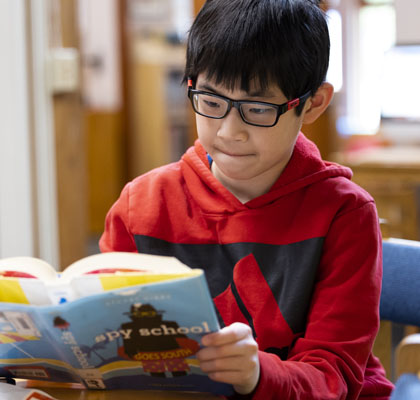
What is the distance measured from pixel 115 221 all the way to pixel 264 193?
0.24 meters

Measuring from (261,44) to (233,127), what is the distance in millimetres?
114

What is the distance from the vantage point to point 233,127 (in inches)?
35.9

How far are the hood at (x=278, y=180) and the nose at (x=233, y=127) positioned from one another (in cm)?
12

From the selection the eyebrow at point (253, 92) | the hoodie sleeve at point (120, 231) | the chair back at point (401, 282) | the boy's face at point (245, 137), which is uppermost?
the eyebrow at point (253, 92)

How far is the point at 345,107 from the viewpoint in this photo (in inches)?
215

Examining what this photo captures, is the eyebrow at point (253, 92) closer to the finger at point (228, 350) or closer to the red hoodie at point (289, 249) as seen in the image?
the red hoodie at point (289, 249)

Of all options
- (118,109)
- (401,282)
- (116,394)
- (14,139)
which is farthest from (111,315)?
(118,109)

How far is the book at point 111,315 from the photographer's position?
2.17ft

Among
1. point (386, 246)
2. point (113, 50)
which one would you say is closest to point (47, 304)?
point (386, 246)

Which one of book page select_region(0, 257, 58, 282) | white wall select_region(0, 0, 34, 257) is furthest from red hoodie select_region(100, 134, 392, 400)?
white wall select_region(0, 0, 34, 257)

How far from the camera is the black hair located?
2.94 ft

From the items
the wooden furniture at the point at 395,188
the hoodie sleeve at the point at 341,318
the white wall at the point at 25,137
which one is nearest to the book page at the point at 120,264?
the hoodie sleeve at the point at 341,318

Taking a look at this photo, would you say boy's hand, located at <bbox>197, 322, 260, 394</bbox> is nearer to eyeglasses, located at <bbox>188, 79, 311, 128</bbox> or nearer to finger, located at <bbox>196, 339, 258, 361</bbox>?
finger, located at <bbox>196, 339, 258, 361</bbox>

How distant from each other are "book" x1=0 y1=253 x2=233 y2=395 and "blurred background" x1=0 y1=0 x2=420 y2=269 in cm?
→ 56
